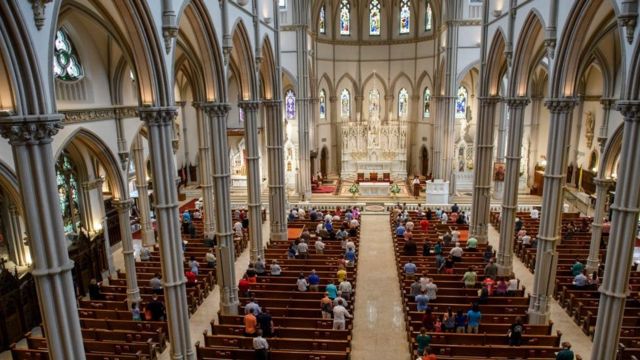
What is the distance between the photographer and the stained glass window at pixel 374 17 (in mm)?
37094

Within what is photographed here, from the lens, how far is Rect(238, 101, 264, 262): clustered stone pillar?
17578 mm

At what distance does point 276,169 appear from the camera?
21.7 metres

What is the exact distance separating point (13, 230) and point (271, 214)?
1071cm

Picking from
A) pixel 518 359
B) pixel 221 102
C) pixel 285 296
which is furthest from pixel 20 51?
pixel 518 359

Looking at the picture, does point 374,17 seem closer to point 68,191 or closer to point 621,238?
point 68,191

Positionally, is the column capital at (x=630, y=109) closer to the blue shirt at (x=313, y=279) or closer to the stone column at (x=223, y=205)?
the blue shirt at (x=313, y=279)

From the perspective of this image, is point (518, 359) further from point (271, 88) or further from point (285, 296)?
point (271, 88)

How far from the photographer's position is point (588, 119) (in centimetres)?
2947

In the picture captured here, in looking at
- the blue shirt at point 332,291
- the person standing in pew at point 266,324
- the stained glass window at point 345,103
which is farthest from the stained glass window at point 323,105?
the person standing in pew at point 266,324

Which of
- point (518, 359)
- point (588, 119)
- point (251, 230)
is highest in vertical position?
point (588, 119)

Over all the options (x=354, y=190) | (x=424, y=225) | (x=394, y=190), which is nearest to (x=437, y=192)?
(x=394, y=190)

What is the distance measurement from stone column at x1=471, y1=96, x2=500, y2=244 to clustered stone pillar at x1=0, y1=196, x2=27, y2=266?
19.0 m

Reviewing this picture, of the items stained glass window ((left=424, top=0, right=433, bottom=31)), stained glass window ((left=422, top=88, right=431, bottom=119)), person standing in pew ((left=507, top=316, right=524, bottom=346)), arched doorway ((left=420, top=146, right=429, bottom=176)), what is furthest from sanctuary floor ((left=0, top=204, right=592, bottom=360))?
stained glass window ((left=424, top=0, right=433, bottom=31))

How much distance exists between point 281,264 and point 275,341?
5979 mm
